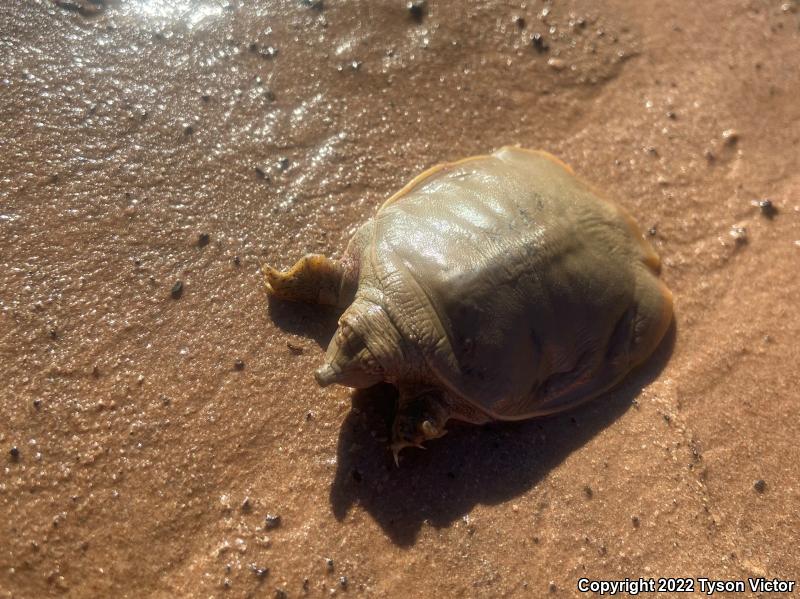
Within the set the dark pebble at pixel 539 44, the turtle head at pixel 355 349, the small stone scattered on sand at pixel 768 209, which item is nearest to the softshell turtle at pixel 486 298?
the turtle head at pixel 355 349

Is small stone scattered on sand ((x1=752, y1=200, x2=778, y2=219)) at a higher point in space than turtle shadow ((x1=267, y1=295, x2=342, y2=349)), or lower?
lower

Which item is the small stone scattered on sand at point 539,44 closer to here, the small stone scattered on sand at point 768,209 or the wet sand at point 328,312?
the wet sand at point 328,312

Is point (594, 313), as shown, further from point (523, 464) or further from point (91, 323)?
point (91, 323)

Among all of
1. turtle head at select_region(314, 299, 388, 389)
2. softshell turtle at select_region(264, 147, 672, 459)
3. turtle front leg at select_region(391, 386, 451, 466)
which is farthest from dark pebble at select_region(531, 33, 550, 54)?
turtle front leg at select_region(391, 386, 451, 466)

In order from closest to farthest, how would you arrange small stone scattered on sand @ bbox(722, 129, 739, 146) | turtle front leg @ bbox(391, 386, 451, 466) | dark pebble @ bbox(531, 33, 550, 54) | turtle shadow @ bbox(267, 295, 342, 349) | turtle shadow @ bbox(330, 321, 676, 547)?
1. turtle front leg @ bbox(391, 386, 451, 466)
2. turtle shadow @ bbox(330, 321, 676, 547)
3. turtle shadow @ bbox(267, 295, 342, 349)
4. small stone scattered on sand @ bbox(722, 129, 739, 146)
5. dark pebble @ bbox(531, 33, 550, 54)

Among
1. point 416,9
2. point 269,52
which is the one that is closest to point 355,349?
point 269,52

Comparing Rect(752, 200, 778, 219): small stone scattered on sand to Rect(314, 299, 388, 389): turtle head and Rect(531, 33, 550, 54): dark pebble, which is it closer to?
Rect(531, 33, 550, 54): dark pebble

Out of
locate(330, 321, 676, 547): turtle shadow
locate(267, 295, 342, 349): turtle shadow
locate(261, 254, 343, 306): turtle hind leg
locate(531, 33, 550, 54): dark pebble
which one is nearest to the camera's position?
locate(330, 321, 676, 547): turtle shadow

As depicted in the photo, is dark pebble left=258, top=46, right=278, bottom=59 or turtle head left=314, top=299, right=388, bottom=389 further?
dark pebble left=258, top=46, right=278, bottom=59
